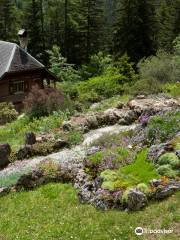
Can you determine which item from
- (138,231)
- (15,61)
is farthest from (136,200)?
(15,61)

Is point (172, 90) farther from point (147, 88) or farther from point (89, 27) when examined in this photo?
point (89, 27)

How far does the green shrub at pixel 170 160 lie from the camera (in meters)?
12.3

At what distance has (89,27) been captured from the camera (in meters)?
59.0

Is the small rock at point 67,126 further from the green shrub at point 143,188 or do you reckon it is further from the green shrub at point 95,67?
the green shrub at point 95,67

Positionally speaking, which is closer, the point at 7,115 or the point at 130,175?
the point at 130,175

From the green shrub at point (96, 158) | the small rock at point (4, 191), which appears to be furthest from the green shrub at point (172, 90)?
the small rock at point (4, 191)

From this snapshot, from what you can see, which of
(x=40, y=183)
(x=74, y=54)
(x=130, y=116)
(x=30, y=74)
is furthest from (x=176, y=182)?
(x=74, y=54)

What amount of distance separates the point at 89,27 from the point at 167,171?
48.8 meters

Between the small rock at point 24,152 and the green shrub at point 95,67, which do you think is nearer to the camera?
the small rock at point 24,152

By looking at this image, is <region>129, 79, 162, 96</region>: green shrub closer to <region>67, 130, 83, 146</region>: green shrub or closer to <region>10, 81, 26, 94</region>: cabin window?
<region>67, 130, 83, 146</region>: green shrub

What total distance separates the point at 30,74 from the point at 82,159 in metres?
24.9

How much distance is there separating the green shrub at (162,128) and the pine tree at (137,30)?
3577 cm

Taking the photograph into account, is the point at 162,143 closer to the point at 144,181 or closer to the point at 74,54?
the point at 144,181

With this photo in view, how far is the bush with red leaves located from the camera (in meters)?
25.6
